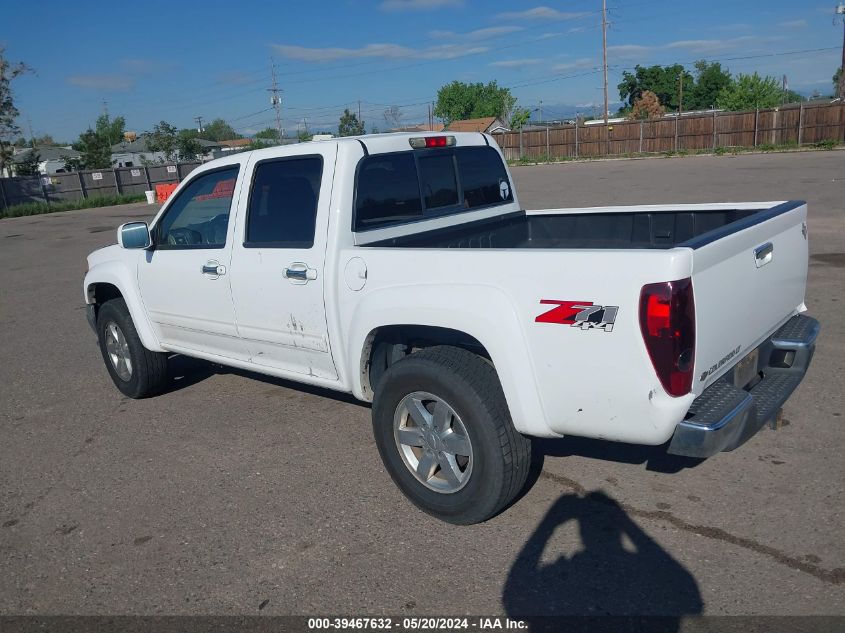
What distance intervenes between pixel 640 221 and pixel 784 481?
70.6 inches

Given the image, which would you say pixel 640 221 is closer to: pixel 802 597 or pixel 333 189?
pixel 333 189

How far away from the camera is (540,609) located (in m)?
2.93

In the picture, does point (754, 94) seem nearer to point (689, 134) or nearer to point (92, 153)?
point (689, 134)

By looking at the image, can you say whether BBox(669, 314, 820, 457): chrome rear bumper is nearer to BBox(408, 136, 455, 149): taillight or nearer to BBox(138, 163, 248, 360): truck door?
BBox(408, 136, 455, 149): taillight

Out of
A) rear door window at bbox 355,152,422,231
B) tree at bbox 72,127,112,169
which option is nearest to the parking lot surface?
rear door window at bbox 355,152,422,231

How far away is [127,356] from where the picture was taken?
5762 mm

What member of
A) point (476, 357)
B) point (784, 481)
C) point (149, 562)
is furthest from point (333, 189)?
point (784, 481)

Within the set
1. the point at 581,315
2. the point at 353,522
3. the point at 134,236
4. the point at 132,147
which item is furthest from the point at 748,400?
the point at 132,147

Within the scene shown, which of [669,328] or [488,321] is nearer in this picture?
[669,328]

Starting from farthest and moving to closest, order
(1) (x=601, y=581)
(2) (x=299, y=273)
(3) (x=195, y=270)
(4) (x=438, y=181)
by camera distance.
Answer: (3) (x=195, y=270)
(4) (x=438, y=181)
(2) (x=299, y=273)
(1) (x=601, y=581)

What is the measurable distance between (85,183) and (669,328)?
3962 cm

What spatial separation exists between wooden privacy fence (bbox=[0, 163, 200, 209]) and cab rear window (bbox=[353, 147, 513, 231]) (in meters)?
31.5

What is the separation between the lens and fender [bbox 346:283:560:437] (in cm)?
313

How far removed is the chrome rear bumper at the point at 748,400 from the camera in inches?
115
